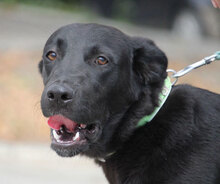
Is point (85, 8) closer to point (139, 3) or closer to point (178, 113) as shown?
point (139, 3)

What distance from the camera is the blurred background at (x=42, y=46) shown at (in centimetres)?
670

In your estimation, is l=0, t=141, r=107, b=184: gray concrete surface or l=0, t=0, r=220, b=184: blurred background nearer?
l=0, t=141, r=107, b=184: gray concrete surface

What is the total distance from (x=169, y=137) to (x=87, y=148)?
1.84 ft

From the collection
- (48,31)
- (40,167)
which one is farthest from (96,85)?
(48,31)

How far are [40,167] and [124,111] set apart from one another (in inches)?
124

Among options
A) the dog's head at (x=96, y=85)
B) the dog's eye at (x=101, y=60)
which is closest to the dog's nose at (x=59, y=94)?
the dog's head at (x=96, y=85)

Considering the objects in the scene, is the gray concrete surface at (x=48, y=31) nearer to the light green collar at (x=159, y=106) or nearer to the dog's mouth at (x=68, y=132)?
the light green collar at (x=159, y=106)

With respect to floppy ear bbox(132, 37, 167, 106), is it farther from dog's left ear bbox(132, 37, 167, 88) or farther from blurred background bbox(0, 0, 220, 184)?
blurred background bbox(0, 0, 220, 184)

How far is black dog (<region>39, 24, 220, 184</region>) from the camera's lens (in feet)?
11.4

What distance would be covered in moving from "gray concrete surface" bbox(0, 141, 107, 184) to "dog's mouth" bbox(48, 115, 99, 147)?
2.71 m

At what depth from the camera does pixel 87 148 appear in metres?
3.61

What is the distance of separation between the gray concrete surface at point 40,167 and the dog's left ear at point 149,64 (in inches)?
104

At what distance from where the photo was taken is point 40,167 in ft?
22.0

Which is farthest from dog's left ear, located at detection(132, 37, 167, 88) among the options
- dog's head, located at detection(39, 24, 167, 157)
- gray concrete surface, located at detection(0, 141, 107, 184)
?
gray concrete surface, located at detection(0, 141, 107, 184)
